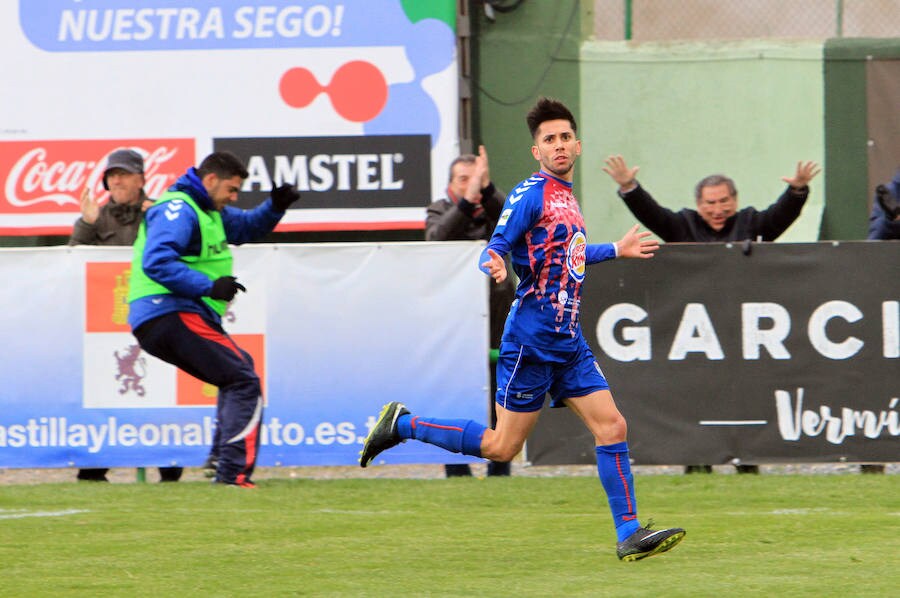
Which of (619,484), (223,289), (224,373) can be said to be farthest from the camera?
(224,373)

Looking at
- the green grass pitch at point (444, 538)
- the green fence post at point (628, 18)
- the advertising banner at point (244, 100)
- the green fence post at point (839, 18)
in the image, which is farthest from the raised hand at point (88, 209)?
the green fence post at point (839, 18)

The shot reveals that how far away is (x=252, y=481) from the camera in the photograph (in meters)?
10.4

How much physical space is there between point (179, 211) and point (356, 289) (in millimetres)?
1484

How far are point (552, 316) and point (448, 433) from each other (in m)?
0.88

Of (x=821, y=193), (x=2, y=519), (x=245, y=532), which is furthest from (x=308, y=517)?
(x=821, y=193)

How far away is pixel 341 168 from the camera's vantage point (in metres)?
14.7

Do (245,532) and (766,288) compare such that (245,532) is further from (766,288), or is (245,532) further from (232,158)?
(766,288)

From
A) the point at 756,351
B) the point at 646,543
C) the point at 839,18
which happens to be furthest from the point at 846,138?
the point at 646,543

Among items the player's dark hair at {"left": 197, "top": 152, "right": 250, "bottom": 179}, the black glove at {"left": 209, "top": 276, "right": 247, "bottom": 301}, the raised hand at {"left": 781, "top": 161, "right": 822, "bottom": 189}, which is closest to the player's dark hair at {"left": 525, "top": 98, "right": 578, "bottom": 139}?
the black glove at {"left": 209, "top": 276, "right": 247, "bottom": 301}

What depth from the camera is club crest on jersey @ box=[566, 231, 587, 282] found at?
23.5ft

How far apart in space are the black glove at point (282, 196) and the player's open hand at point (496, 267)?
3.70m

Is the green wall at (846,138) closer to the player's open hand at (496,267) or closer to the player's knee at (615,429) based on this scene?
the player's knee at (615,429)

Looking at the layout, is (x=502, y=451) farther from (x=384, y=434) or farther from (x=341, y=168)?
(x=341, y=168)

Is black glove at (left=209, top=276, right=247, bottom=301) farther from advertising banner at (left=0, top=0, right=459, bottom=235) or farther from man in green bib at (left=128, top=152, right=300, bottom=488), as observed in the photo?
advertising banner at (left=0, top=0, right=459, bottom=235)
